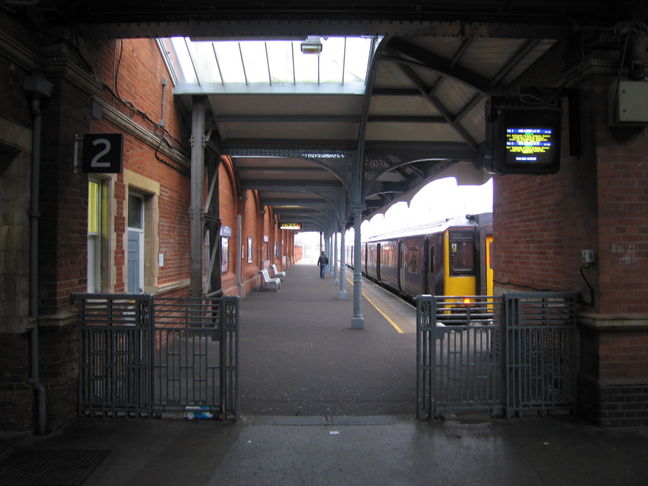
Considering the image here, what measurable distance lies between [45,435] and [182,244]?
5.44 m

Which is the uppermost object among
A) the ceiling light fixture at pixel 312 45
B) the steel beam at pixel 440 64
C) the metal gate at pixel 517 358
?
the ceiling light fixture at pixel 312 45

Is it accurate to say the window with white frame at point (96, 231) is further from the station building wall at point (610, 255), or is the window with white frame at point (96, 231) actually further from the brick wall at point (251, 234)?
the brick wall at point (251, 234)

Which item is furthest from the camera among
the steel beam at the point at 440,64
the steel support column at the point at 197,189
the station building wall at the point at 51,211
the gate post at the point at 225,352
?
the steel support column at the point at 197,189

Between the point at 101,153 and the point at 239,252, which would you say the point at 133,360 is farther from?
the point at 239,252

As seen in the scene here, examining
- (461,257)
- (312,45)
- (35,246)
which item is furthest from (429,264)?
(35,246)

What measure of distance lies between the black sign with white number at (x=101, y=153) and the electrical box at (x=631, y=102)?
5147 mm

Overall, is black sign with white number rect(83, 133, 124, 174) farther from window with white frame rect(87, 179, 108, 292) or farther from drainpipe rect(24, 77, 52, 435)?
window with white frame rect(87, 179, 108, 292)

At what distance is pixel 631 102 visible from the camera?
427cm

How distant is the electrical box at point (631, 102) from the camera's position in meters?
4.26

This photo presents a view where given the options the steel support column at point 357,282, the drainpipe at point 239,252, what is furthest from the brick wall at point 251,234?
the steel support column at point 357,282

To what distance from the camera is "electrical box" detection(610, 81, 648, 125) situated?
426 centimetres

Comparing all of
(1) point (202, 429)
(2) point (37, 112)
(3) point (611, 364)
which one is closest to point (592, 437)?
(3) point (611, 364)

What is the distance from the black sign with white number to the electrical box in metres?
5.15

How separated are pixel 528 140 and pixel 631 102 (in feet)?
3.14
